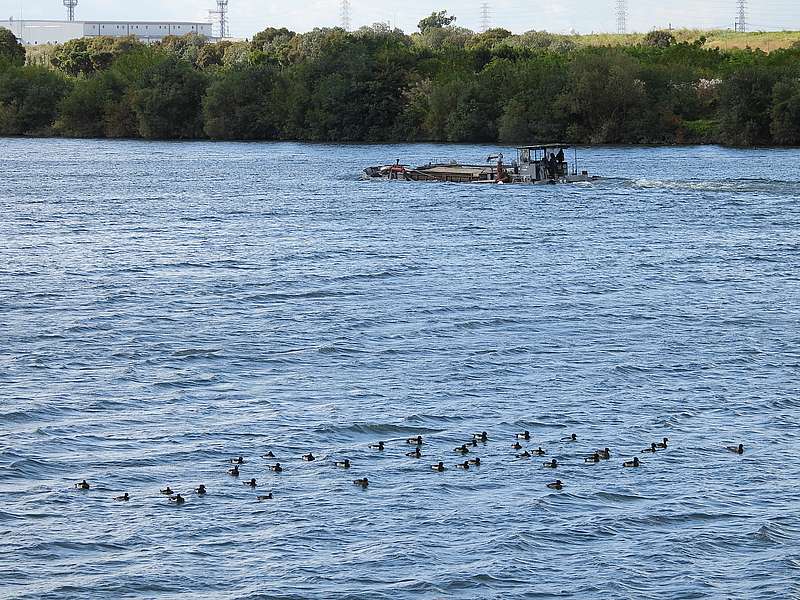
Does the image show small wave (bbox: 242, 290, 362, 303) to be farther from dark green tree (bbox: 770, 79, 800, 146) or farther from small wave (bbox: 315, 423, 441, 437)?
dark green tree (bbox: 770, 79, 800, 146)

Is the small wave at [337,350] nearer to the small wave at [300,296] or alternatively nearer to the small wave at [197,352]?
the small wave at [197,352]

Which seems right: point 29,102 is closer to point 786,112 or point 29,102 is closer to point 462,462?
point 786,112

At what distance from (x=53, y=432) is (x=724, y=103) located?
4829 inches

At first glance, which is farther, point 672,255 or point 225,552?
point 672,255

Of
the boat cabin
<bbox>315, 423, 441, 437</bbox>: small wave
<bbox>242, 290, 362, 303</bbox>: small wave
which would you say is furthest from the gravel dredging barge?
<bbox>315, 423, 441, 437</bbox>: small wave

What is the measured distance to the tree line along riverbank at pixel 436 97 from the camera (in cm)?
14925

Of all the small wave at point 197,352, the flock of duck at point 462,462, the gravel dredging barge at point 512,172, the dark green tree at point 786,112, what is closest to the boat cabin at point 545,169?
the gravel dredging barge at point 512,172

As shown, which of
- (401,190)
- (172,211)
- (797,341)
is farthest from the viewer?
(401,190)

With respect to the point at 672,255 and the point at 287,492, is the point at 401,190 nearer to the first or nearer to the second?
the point at 672,255

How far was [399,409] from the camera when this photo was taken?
1375 inches

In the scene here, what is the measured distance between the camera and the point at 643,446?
31938mm

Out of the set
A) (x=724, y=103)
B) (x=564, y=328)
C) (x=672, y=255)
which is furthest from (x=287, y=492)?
(x=724, y=103)

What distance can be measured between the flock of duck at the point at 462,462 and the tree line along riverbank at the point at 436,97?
115 metres

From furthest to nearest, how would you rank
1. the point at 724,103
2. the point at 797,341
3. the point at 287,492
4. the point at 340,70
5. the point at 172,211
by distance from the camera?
the point at 340,70 → the point at 724,103 → the point at 172,211 → the point at 797,341 → the point at 287,492
